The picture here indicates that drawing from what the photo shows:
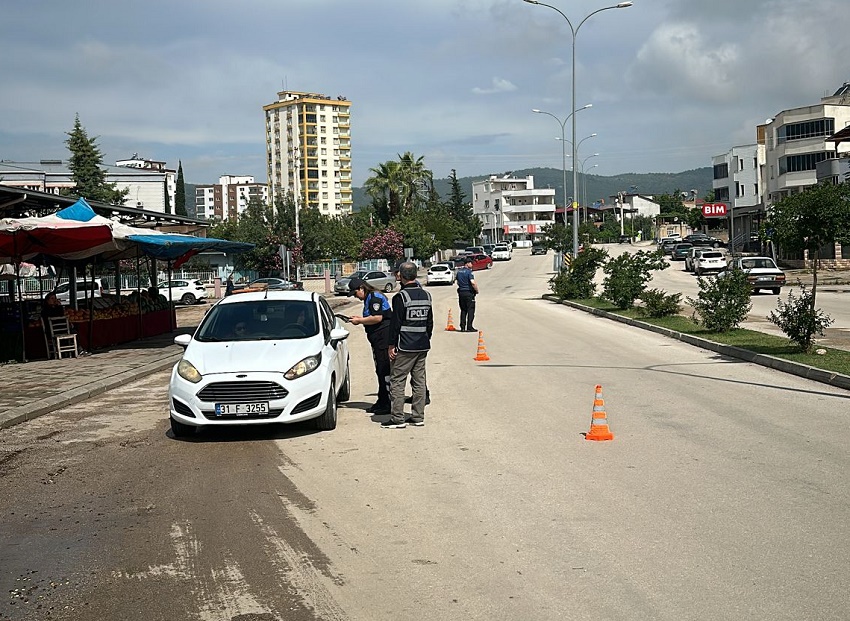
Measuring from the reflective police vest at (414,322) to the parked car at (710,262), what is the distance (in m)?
51.3

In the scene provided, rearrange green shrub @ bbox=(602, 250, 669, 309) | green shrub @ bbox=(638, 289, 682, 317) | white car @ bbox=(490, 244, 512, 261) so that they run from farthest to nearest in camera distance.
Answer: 1. white car @ bbox=(490, 244, 512, 261)
2. green shrub @ bbox=(602, 250, 669, 309)
3. green shrub @ bbox=(638, 289, 682, 317)

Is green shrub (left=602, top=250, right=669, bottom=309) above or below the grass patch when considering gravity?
above

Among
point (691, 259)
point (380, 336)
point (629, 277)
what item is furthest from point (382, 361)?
point (691, 259)

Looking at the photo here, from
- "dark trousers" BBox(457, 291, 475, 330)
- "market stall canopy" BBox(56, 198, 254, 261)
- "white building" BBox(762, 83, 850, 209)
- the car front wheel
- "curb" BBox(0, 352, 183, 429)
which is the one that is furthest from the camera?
"white building" BBox(762, 83, 850, 209)

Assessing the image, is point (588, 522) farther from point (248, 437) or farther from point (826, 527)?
point (248, 437)

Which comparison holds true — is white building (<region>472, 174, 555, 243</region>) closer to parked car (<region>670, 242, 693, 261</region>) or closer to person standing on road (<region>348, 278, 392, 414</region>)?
parked car (<region>670, 242, 693, 261</region>)

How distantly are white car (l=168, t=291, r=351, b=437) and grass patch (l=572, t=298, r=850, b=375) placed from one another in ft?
25.7

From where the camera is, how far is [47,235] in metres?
17.8

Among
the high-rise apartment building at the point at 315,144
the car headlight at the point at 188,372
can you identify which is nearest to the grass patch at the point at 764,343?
the car headlight at the point at 188,372

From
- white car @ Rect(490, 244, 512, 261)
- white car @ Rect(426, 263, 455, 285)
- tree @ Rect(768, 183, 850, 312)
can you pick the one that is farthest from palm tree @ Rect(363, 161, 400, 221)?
tree @ Rect(768, 183, 850, 312)

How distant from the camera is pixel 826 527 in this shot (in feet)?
20.1

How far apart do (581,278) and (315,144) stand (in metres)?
123

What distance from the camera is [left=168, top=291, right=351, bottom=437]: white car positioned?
9570mm

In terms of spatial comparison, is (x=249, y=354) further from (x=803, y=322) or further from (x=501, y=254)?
(x=501, y=254)
